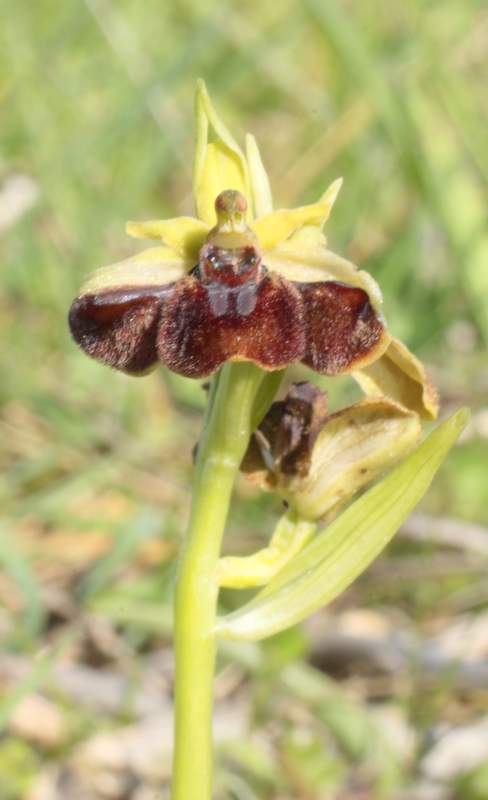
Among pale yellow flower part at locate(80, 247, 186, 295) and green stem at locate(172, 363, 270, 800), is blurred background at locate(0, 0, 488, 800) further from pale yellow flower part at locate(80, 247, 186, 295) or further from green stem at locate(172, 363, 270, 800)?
pale yellow flower part at locate(80, 247, 186, 295)

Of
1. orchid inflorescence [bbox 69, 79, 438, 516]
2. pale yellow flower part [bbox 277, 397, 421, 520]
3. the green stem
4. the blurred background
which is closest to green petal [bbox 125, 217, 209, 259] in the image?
orchid inflorescence [bbox 69, 79, 438, 516]

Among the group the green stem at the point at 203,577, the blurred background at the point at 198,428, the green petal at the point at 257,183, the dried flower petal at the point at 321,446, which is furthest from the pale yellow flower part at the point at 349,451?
the blurred background at the point at 198,428

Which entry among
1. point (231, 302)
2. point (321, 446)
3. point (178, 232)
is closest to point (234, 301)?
point (231, 302)

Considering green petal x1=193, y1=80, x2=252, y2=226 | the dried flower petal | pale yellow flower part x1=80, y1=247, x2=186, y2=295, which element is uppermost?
green petal x1=193, y1=80, x2=252, y2=226

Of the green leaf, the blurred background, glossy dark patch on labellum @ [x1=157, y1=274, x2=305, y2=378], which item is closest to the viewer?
glossy dark patch on labellum @ [x1=157, y1=274, x2=305, y2=378]

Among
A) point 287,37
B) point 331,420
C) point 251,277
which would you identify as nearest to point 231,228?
point 251,277

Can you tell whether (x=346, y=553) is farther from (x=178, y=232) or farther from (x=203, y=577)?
(x=178, y=232)

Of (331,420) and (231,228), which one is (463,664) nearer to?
(331,420)
